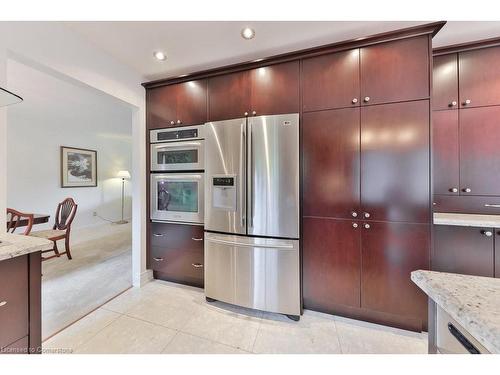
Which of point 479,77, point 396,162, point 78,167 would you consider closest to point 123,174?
point 78,167

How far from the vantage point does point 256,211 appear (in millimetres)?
1777

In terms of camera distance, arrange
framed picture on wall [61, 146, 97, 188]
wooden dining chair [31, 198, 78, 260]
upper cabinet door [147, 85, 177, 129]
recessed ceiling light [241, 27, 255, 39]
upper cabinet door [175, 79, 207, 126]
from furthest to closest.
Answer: framed picture on wall [61, 146, 97, 188], wooden dining chair [31, 198, 78, 260], upper cabinet door [147, 85, 177, 129], upper cabinet door [175, 79, 207, 126], recessed ceiling light [241, 27, 255, 39]

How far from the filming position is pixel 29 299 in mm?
967

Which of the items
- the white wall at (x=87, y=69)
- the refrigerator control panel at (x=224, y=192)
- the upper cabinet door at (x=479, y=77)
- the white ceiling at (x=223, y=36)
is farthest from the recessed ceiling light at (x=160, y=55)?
the upper cabinet door at (x=479, y=77)

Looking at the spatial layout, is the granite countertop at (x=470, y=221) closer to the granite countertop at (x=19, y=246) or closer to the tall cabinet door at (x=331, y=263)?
the tall cabinet door at (x=331, y=263)

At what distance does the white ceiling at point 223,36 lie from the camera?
158 cm

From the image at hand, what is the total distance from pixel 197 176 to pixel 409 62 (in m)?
2.08

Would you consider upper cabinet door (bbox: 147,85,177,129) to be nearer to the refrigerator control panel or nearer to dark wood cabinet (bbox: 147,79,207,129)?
dark wood cabinet (bbox: 147,79,207,129)

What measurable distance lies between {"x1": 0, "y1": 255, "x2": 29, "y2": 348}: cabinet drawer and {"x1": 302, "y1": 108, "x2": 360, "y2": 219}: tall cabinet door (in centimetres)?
180

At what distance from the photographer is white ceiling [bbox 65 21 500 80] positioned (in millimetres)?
1580

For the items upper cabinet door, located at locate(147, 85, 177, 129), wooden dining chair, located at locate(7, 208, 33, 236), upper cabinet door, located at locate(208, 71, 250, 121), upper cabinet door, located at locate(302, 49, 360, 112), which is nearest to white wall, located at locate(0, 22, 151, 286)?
upper cabinet door, located at locate(147, 85, 177, 129)

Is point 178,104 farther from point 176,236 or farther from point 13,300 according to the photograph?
point 13,300
